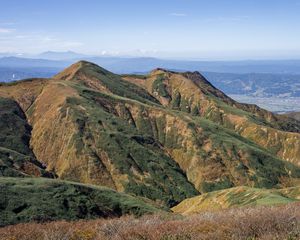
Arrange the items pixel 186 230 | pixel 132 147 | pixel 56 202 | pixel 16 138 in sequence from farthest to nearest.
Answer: pixel 132 147 < pixel 16 138 < pixel 56 202 < pixel 186 230

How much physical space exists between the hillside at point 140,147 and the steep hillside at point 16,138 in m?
3.78

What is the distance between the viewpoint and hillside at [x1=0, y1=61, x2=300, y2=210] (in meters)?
129

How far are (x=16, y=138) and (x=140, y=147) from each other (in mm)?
42241

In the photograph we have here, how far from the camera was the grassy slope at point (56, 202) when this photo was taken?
176 ft

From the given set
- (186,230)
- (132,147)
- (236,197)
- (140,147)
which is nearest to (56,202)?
(236,197)

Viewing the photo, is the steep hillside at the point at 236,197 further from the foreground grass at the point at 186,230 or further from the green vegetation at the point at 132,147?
the foreground grass at the point at 186,230

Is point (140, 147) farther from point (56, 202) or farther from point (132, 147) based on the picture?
point (56, 202)

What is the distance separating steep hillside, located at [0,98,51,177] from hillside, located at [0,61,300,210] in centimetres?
378

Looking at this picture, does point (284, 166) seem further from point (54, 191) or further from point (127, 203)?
point (54, 191)

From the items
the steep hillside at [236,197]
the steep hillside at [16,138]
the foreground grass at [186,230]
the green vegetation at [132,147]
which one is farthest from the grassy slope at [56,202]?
the steep hillside at [16,138]

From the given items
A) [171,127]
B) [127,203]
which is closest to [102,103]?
[171,127]

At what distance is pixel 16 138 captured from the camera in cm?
13700

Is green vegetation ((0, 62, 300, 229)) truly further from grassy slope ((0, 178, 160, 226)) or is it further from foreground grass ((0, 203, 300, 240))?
foreground grass ((0, 203, 300, 240))

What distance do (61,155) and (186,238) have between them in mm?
119381
